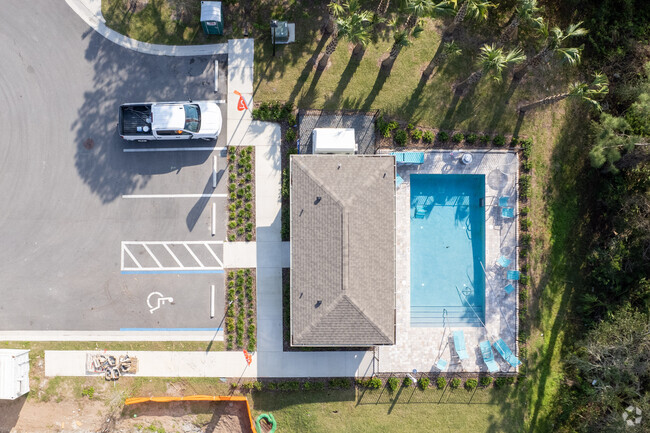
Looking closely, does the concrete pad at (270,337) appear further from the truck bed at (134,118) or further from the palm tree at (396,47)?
the palm tree at (396,47)

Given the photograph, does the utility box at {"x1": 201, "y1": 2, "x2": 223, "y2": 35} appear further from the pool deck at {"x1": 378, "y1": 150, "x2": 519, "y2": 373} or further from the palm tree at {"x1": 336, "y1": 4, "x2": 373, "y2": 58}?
the pool deck at {"x1": 378, "y1": 150, "x2": 519, "y2": 373}

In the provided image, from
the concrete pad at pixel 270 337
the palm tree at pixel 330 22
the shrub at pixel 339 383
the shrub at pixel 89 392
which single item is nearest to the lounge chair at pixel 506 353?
the shrub at pixel 339 383

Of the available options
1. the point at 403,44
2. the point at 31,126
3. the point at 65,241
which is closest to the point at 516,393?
the point at 403,44

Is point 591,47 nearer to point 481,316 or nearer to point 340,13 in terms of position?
point 340,13

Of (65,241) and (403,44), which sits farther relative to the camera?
(65,241)

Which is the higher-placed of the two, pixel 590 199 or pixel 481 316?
pixel 590 199

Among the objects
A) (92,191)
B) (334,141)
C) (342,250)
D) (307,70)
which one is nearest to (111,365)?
(92,191)
